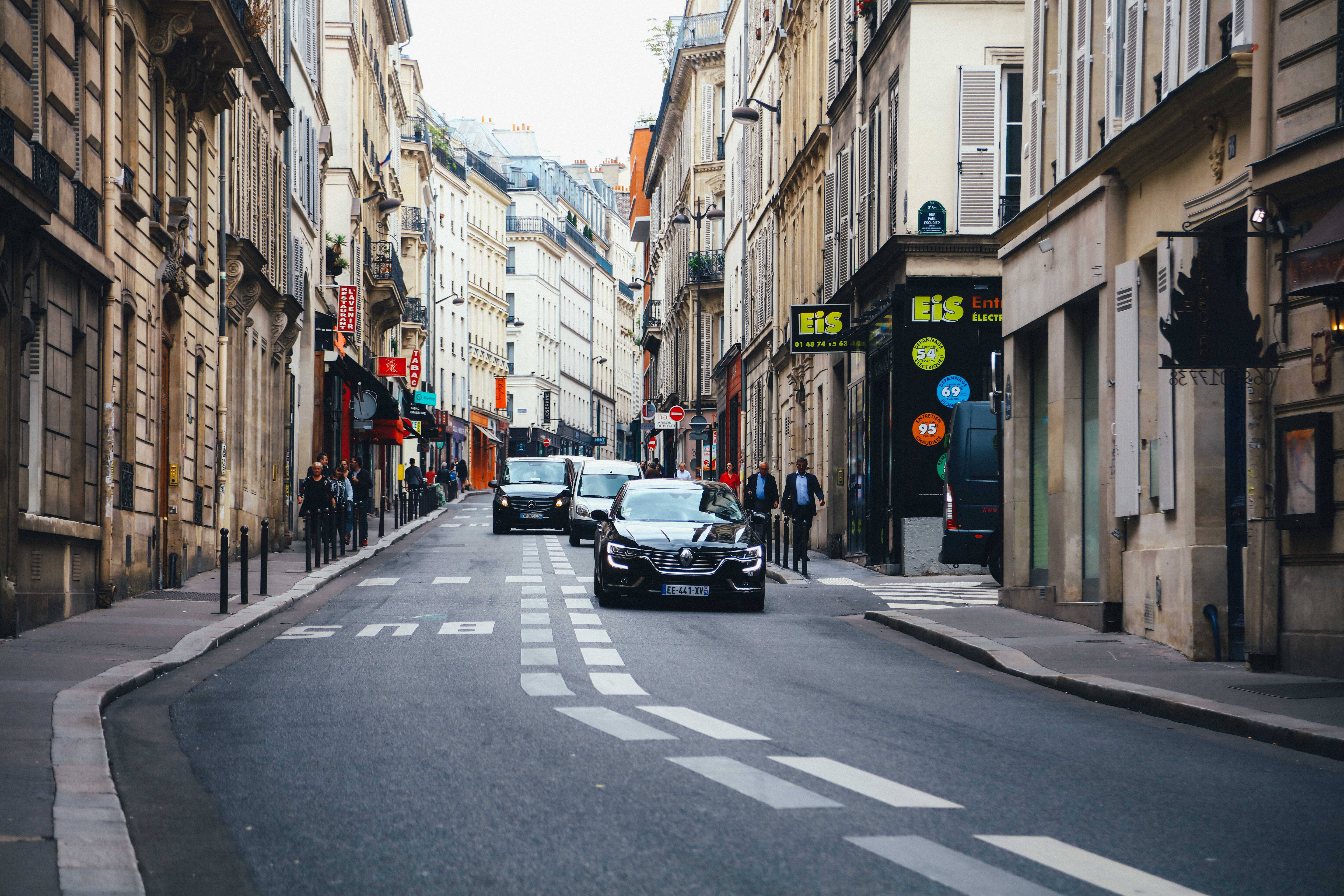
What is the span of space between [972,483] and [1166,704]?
13.1m

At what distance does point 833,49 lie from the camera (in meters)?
35.2

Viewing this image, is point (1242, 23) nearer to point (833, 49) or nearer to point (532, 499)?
point (833, 49)

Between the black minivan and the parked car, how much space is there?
12.5 m

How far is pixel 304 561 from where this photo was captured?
29516 mm

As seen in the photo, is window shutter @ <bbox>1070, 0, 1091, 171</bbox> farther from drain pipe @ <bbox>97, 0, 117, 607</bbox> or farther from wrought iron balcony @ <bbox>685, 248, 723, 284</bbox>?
wrought iron balcony @ <bbox>685, 248, 723, 284</bbox>

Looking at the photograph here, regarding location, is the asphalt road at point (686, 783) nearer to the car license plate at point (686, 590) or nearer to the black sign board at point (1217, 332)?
the black sign board at point (1217, 332)

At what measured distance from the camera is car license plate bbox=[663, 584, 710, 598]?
19750mm

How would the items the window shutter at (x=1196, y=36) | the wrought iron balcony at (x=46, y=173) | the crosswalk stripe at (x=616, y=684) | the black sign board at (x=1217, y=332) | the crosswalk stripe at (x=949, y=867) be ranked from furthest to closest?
1. the wrought iron balcony at (x=46, y=173)
2. the window shutter at (x=1196, y=36)
3. the black sign board at (x=1217, y=332)
4. the crosswalk stripe at (x=616, y=684)
5. the crosswalk stripe at (x=949, y=867)

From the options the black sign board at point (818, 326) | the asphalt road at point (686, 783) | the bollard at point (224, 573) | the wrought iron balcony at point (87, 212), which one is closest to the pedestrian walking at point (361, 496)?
the black sign board at point (818, 326)

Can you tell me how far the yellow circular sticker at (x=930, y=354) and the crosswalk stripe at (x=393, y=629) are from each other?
1144 cm

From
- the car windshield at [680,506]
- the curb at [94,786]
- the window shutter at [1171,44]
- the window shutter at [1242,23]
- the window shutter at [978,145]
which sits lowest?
the curb at [94,786]

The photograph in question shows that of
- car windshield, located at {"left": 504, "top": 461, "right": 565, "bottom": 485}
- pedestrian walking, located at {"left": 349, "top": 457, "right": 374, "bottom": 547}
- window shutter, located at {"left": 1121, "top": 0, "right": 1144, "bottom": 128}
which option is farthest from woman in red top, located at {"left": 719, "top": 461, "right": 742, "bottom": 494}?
window shutter, located at {"left": 1121, "top": 0, "right": 1144, "bottom": 128}

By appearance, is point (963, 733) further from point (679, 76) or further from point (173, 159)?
point (679, 76)

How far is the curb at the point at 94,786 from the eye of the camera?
5727mm
